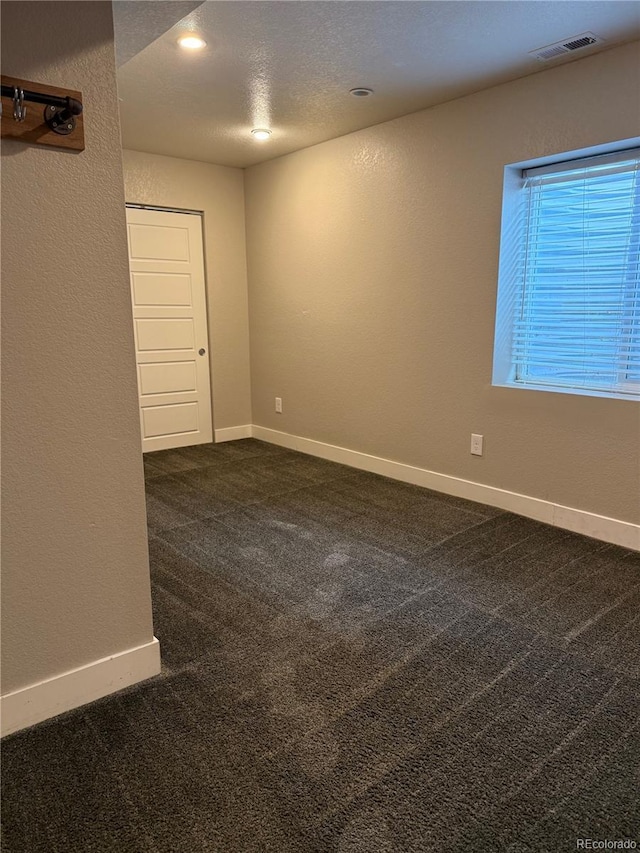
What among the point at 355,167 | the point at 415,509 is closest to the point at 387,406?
the point at 415,509

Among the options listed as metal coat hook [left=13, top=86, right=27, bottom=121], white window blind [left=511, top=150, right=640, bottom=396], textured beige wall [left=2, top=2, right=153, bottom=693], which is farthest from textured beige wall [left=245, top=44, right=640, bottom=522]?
metal coat hook [left=13, top=86, right=27, bottom=121]

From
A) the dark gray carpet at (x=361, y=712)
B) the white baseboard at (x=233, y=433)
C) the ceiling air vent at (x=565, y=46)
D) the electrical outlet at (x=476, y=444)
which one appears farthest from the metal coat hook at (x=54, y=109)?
the white baseboard at (x=233, y=433)

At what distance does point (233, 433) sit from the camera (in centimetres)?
543

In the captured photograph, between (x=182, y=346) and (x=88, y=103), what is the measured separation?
11.4ft

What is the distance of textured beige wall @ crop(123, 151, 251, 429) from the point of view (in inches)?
181

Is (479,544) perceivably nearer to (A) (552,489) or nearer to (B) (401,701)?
(A) (552,489)

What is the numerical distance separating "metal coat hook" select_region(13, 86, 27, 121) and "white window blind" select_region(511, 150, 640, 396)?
106 inches

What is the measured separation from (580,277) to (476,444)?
115cm

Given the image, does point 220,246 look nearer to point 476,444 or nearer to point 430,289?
point 430,289

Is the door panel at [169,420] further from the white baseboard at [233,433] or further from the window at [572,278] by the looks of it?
the window at [572,278]

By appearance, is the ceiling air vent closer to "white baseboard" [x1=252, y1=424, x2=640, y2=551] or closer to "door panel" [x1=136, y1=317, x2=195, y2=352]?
"white baseboard" [x1=252, y1=424, x2=640, y2=551]

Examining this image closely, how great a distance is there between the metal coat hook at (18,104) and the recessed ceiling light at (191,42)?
138 cm

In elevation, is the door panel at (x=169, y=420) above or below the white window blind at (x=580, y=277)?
below

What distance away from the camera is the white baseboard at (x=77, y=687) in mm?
1683
